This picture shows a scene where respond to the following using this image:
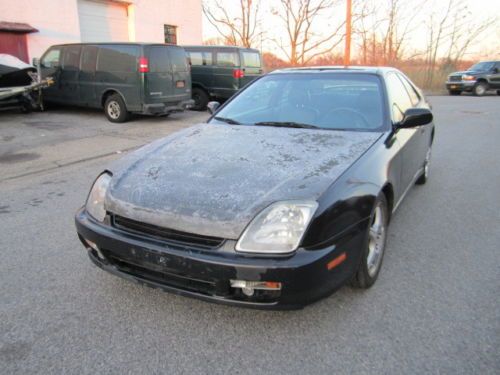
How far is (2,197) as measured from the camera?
4.81 meters

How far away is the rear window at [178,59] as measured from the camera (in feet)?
33.1

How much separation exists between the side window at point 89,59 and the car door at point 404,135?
806 cm

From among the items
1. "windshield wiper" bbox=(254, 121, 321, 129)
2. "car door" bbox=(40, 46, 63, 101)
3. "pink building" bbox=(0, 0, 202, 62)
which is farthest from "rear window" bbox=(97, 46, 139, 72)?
"windshield wiper" bbox=(254, 121, 321, 129)

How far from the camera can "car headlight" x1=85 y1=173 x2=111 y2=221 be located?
258 centimetres

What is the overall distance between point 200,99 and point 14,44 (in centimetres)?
577

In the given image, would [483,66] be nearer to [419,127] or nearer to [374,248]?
[419,127]

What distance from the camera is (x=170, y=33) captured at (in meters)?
17.8

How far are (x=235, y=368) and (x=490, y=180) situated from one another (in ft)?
16.0

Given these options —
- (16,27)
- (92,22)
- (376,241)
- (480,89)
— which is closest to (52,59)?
(16,27)

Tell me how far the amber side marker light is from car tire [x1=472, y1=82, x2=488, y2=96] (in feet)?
74.8

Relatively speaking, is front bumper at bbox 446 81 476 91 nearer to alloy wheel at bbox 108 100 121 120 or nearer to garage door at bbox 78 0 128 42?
garage door at bbox 78 0 128 42

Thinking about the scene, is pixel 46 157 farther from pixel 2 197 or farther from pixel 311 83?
pixel 311 83

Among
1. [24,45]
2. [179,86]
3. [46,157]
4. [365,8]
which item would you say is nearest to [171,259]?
[46,157]

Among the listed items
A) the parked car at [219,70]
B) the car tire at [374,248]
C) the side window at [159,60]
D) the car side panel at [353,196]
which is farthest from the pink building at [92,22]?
the car tire at [374,248]
